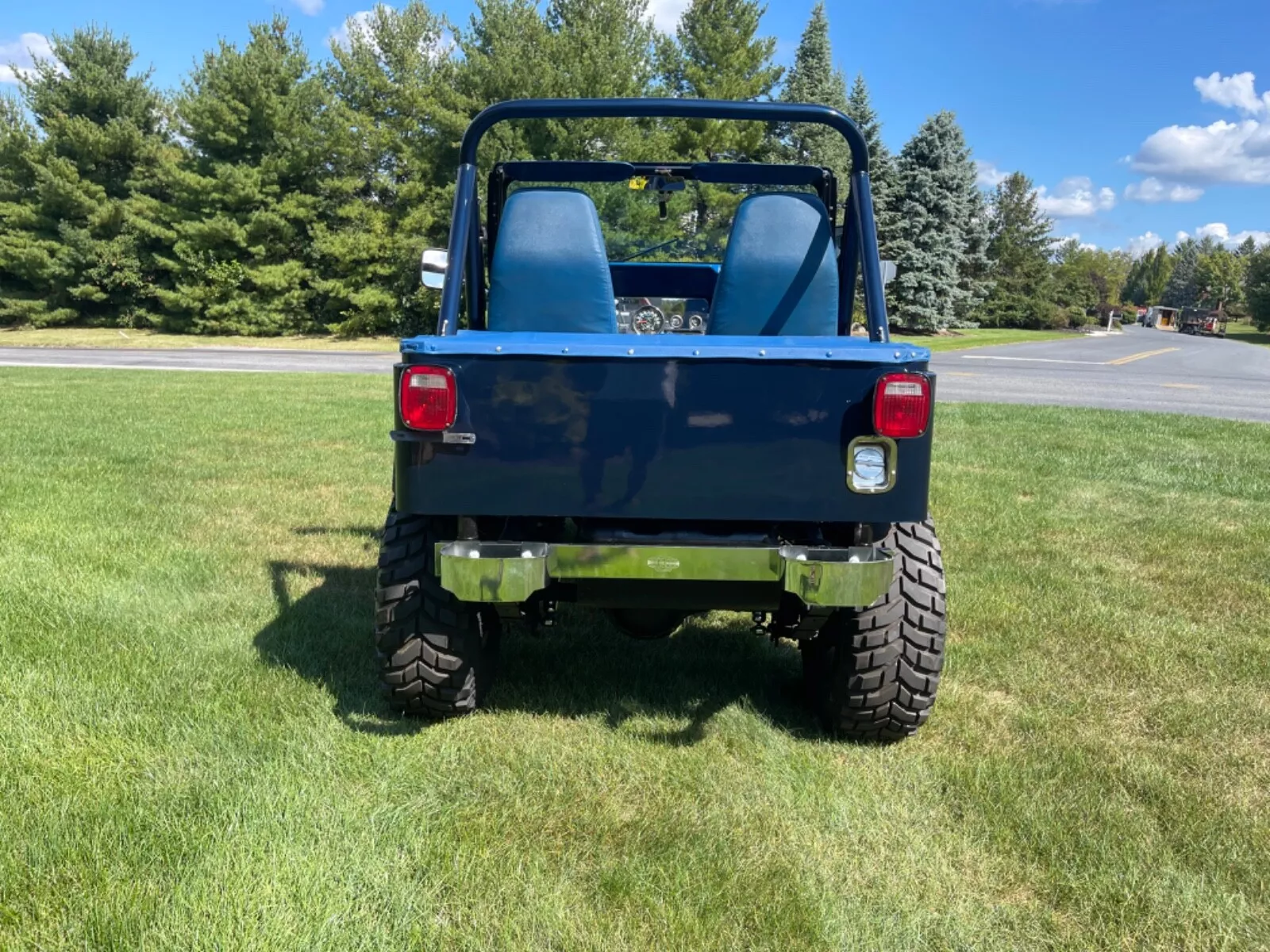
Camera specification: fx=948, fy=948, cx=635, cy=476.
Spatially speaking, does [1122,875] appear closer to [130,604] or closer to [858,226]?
[858,226]

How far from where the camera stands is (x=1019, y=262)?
185 ft

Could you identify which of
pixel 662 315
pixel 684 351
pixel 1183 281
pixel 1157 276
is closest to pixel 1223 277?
pixel 1183 281

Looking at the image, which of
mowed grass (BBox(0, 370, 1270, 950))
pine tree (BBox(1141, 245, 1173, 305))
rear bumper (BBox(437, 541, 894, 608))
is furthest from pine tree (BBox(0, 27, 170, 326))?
pine tree (BBox(1141, 245, 1173, 305))

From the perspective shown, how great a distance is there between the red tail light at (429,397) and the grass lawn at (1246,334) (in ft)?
223

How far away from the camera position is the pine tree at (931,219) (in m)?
34.5

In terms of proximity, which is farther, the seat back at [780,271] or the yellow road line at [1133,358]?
the yellow road line at [1133,358]

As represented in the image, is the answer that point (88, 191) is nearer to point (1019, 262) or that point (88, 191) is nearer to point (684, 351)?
point (684, 351)

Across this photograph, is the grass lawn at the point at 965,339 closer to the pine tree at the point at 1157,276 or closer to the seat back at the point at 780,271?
the seat back at the point at 780,271

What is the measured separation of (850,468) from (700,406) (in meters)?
0.46

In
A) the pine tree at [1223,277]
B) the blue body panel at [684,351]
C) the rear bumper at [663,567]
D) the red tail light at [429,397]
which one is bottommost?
the rear bumper at [663,567]

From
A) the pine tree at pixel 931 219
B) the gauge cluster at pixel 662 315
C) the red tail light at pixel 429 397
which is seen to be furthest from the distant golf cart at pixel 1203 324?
the red tail light at pixel 429 397

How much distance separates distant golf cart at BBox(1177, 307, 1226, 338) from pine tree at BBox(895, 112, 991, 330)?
5155cm

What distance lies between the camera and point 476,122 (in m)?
3.42

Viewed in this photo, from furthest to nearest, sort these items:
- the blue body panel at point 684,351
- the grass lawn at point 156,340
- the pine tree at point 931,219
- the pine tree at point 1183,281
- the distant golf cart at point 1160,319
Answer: the pine tree at point 1183,281 < the distant golf cart at point 1160,319 < the pine tree at point 931,219 < the grass lawn at point 156,340 < the blue body panel at point 684,351
